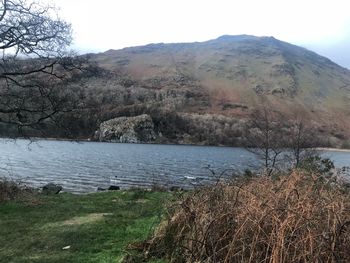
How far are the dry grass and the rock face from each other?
16865 cm

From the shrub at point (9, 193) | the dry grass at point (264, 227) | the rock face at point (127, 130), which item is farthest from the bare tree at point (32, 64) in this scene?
the rock face at point (127, 130)

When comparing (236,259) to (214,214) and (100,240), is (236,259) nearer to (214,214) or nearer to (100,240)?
(214,214)

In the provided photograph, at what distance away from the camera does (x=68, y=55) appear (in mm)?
26266

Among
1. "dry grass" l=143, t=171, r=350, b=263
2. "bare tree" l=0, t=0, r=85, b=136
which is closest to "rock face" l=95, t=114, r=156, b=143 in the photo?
"bare tree" l=0, t=0, r=85, b=136

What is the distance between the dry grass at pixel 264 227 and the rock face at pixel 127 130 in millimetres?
168654

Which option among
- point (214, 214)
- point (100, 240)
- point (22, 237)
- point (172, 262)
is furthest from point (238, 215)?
point (22, 237)

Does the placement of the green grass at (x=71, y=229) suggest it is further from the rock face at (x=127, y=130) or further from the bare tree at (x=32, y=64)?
the rock face at (x=127, y=130)

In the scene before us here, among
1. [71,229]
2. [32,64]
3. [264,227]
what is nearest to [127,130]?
[32,64]

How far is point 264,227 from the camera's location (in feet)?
26.6

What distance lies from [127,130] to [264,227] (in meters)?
174

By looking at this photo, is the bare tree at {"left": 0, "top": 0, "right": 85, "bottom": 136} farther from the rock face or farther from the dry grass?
the rock face

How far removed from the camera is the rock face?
588 feet

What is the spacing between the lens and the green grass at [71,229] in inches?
433

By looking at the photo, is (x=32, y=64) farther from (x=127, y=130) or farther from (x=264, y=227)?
(x=127, y=130)
